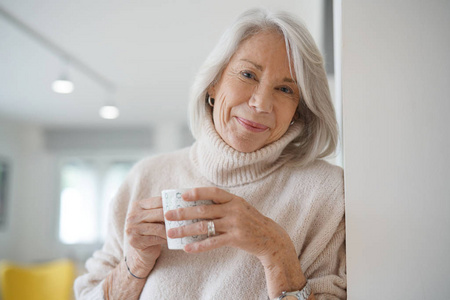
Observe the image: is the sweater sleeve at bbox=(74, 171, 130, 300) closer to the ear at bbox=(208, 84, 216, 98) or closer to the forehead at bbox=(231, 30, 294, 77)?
the ear at bbox=(208, 84, 216, 98)

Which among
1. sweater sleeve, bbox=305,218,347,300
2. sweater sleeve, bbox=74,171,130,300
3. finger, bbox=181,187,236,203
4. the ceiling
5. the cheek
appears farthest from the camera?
the ceiling

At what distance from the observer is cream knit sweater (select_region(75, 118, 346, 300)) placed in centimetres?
78

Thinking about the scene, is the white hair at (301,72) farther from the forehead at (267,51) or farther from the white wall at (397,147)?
the white wall at (397,147)

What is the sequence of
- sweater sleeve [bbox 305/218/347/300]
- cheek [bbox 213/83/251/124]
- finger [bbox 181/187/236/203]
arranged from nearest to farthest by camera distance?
finger [bbox 181/187/236/203] < sweater sleeve [bbox 305/218/347/300] < cheek [bbox 213/83/251/124]

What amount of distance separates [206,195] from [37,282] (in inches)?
139

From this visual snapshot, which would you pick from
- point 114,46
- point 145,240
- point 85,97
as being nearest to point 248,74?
point 145,240

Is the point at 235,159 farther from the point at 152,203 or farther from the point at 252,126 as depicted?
the point at 152,203

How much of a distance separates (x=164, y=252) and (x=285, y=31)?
0.54m

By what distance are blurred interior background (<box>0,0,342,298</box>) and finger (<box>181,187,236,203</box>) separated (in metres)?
0.51

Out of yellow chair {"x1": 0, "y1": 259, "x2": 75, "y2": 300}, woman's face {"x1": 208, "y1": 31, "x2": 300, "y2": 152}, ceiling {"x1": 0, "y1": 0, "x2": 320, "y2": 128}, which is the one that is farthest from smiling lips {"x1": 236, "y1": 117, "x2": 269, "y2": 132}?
yellow chair {"x1": 0, "y1": 259, "x2": 75, "y2": 300}

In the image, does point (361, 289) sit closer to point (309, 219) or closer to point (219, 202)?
point (309, 219)

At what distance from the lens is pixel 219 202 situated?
0.65 metres

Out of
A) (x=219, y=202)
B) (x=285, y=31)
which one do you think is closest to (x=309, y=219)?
(x=219, y=202)

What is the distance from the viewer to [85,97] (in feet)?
17.6
